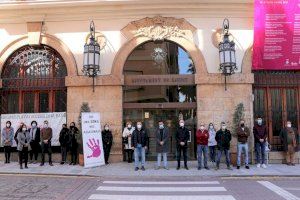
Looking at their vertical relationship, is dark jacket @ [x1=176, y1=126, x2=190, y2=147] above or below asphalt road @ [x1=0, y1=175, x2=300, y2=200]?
above

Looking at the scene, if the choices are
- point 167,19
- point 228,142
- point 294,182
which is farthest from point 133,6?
point 294,182

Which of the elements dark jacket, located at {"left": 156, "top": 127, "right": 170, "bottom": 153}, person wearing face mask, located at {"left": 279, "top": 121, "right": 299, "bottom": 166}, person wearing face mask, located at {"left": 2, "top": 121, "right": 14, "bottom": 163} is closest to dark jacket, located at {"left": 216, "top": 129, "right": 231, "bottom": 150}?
dark jacket, located at {"left": 156, "top": 127, "right": 170, "bottom": 153}

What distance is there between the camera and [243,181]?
11781mm

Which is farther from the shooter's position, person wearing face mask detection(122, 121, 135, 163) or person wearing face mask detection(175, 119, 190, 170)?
person wearing face mask detection(122, 121, 135, 163)

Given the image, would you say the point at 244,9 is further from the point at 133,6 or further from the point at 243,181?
the point at 243,181

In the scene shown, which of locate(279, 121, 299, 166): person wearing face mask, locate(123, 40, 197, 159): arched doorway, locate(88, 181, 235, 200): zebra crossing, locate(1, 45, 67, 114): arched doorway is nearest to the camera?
locate(88, 181, 235, 200): zebra crossing

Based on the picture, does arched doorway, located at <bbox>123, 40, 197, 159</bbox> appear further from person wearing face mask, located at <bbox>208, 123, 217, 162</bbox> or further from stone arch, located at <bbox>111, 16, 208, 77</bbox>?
person wearing face mask, located at <bbox>208, 123, 217, 162</bbox>

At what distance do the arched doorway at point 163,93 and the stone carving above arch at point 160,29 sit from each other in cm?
46

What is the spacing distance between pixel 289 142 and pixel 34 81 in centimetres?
1097

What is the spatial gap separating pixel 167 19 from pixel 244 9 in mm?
3251

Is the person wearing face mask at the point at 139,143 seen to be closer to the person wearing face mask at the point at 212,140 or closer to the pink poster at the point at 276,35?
the person wearing face mask at the point at 212,140

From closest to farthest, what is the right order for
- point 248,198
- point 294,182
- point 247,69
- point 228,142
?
1. point 248,198
2. point 294,182
3. point 228,142
4. point 247,69

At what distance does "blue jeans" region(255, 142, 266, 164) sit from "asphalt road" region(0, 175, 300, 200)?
2323 millimetres

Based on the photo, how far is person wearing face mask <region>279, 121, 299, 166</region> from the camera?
49.3ft
